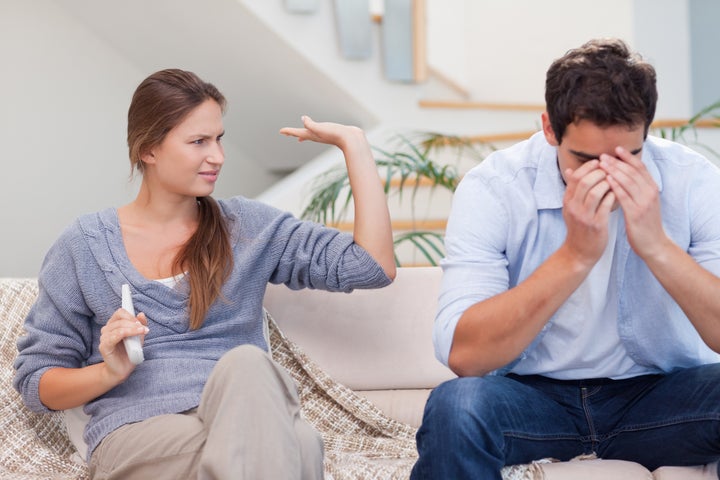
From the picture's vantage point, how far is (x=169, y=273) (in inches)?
73.5

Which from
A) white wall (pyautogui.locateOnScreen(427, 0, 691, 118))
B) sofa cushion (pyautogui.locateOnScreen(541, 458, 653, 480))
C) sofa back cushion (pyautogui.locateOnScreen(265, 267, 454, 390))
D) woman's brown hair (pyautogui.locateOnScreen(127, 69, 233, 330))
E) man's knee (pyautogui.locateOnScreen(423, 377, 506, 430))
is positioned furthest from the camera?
white wall (pyautogui.locateOnScreen(427, 0, 691, 118))

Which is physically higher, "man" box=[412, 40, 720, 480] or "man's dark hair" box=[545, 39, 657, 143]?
"man's dark hair" box=[545, 39, 657, 143]

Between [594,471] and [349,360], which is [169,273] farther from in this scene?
[594,471]

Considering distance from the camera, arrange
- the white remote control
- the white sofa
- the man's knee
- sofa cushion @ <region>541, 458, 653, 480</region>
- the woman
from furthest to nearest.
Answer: the white sofa → the woman → the white remote control → sofa cushion @ <region>541, 458, 653, 480</region> → the man's knee

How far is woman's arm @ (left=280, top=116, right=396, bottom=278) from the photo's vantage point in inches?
73.7

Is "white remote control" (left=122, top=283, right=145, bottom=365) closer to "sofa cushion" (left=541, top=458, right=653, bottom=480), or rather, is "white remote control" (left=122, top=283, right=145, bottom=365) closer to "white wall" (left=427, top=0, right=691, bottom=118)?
"sofa cushion" (left=541, top=458, right=653, bottom=480)

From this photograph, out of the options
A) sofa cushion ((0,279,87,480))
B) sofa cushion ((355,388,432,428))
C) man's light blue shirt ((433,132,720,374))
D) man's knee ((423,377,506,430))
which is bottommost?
sofa cushion ((355,388,432,428))

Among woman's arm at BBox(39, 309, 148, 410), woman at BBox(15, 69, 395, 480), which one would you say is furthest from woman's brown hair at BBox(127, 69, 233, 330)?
woman's arm at BBox(39, 309, 148, 410)

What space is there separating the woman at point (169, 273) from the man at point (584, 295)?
1.20 feet

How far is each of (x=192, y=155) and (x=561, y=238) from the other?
729 millimetres

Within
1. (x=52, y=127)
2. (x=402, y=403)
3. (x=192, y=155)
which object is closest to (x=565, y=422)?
(x=402, y=403)

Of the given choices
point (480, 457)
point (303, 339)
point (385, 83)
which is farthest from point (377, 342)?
point (385, 83)

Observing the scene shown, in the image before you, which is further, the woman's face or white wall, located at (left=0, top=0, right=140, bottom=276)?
white wall, located at (left=0, top=0, right=140, bottom=276)

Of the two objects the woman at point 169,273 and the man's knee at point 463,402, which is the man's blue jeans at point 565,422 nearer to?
the man's knee at point 463,402
